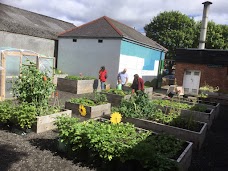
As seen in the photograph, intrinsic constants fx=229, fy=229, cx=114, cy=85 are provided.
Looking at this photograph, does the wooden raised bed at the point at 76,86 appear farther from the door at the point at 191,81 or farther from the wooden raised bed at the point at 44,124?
the door at the point at 191,81

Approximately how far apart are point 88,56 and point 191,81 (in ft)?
31.1

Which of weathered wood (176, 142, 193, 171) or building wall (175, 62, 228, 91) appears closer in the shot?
weathered wood (176, 142, 193, 171)

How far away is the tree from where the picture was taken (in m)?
36.0

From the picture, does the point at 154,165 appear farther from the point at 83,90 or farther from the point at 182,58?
the point at 182,58

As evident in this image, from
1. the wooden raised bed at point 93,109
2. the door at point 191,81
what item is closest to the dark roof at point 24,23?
the wooden raised bed at point 93,109

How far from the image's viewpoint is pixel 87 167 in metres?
4.61

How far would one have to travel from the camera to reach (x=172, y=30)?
123 feet

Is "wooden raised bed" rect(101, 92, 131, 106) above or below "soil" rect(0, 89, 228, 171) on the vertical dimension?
above

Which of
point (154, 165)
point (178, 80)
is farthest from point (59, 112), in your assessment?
point (178, 80)

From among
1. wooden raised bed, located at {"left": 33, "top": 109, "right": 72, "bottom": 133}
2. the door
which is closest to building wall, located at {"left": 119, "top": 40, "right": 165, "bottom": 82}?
the door

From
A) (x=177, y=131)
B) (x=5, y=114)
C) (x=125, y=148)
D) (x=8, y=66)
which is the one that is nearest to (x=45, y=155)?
(x=125, y=148)

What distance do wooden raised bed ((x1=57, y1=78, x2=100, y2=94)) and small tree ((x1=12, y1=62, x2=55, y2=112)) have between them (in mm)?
6780

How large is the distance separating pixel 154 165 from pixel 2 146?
11.7 ft

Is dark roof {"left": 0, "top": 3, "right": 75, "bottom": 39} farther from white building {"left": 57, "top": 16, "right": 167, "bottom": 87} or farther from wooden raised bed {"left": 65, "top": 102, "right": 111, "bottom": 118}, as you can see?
wooden raised bed {"left": 65, "top": 102, "right": 111, "bottom": 118}
